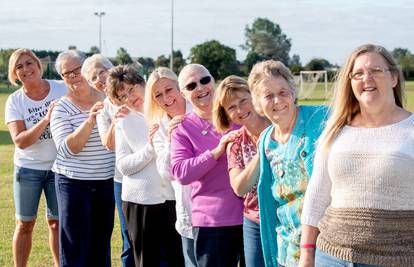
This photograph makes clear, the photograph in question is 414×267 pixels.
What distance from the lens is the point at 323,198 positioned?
3.13 meters

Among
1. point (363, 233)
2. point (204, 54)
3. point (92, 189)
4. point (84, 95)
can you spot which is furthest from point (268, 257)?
point (204, 54)

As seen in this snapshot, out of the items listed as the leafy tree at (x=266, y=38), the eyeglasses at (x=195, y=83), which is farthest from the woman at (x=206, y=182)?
the leafy tree at (x=266, y=38)

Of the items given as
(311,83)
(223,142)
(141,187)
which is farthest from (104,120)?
(311,83)

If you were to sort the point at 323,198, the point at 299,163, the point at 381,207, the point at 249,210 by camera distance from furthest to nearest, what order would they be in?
1. the point at 249,210
2. the point at 299,163
3. the point at 323,198
4. the point at 381,207

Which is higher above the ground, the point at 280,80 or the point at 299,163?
the point at 280,80

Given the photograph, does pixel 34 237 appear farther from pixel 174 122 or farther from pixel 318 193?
pixel 318 193

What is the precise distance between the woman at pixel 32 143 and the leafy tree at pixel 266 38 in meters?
111

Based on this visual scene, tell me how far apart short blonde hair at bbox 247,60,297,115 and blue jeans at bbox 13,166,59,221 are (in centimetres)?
290

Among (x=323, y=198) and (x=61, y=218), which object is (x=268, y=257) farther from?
(x=61, y=218)

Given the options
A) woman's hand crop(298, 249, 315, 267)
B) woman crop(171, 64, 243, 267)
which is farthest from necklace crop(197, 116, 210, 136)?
woman's hand crop(298, 249, 315, 267)

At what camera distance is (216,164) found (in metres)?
4.06

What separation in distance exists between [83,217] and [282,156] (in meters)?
2.45

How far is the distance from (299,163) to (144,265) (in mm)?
1863

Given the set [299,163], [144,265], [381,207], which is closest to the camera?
→ [381,207]
